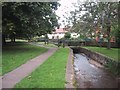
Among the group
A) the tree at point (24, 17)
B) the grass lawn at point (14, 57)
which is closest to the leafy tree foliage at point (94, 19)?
the tree at point (24, 17)

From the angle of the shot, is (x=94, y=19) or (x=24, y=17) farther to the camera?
(x=94, y=19)

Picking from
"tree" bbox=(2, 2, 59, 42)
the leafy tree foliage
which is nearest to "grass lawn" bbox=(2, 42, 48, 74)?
"tree" bbox=(2, 2, 59, 42)

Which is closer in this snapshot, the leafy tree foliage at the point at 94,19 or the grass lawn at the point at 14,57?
the grass lawn at the point at 14,57

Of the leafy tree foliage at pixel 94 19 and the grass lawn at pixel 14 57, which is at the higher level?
the leafy tree foliage at pixel 94 19

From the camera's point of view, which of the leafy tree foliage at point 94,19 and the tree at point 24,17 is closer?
the tree at point 24,17

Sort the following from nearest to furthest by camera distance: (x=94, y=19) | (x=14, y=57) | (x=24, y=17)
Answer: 1. (x=14, y=57)
2. (x=24, y=17)
3. (x=94, y=19)

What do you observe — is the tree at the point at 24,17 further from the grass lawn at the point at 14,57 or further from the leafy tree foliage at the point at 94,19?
the leafy tree foliage at the point at 94,19

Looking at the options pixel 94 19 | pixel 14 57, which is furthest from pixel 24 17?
pixel 94 19

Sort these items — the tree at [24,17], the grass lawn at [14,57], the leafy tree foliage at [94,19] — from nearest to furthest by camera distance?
the grass lawn at [14,57] → the tree at [24,17] → the leafy tree foliage at [94,19]

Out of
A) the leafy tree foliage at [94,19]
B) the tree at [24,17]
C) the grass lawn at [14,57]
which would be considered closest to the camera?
the grass lawn at [14,57]

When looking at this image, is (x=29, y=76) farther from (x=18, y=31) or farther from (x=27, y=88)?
(x=18, y=31)

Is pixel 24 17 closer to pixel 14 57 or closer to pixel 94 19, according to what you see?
pixel 14 57

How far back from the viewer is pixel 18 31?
2652cm

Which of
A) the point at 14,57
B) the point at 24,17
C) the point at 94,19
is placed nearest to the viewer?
the point at 14,57
